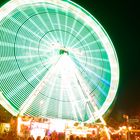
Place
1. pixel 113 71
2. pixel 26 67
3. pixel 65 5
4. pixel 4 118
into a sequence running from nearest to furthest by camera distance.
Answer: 1. pixel 26 67
2. pixel 65 5
3. pixel 113 71
4. pixel 4 118

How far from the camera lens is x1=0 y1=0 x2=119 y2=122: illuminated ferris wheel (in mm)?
13359

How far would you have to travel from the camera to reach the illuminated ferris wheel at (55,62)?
1336 centimetres

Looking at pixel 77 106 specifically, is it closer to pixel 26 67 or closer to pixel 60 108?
pixel 60 108

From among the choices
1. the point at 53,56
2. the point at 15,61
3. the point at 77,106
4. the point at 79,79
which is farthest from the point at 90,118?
the point at 15,61

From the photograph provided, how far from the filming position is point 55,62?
1513 cm

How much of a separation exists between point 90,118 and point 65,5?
5660 millimetres

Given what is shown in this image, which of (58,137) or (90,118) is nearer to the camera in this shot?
(58,137)

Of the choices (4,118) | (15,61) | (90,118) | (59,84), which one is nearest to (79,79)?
(59,84)

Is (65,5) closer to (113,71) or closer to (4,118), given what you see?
(113,71)

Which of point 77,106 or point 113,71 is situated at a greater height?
point 113,71

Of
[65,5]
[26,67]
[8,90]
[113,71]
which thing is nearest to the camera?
[8,90]

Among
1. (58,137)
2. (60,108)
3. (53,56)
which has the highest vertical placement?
(53,56)

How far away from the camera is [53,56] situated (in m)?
15.4

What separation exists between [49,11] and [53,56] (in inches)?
83.1
